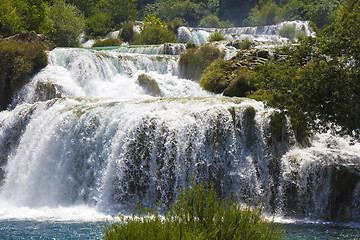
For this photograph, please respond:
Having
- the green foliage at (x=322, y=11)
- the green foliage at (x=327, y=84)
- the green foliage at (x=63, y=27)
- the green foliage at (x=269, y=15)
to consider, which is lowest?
the green foliage at (x=327, y=84)

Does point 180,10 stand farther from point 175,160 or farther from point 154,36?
point 175,160

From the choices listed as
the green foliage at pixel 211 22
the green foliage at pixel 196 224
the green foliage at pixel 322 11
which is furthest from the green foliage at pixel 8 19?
the green foliage at pixel 211 22

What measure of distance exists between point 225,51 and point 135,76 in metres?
4.81

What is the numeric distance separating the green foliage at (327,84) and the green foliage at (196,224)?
18.1 ft

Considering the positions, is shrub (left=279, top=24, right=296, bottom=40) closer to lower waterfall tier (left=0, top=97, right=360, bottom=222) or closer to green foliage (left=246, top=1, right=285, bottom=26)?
green foliage (left=246, top=1, right=285, bottom=26)

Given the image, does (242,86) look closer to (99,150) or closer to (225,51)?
(225,51)

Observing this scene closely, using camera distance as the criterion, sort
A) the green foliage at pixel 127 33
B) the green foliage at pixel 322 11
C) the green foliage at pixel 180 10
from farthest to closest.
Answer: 1. the green foliage at pixel 180 10
2. the green foliage at pixel 322 11
3. the green foliage at pixel 127 33

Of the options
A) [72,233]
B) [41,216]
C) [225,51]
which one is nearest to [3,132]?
[41,216]

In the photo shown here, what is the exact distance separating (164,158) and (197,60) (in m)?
10.0

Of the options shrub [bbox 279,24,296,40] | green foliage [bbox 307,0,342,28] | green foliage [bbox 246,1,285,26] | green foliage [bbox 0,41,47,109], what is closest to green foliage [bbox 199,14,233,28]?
green foliage [bbox 246,1,285,26]

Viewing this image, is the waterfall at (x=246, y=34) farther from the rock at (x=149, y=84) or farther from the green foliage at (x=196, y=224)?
the green foliage at (x=196, y=224)

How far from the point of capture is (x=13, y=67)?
18.9 m

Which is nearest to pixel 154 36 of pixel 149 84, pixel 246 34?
pixel 246 34

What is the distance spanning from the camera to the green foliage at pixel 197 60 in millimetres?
20719
